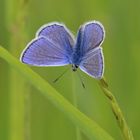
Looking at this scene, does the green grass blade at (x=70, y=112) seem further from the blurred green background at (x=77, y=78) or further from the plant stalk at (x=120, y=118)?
the blurred green background at (x=77, y=78)

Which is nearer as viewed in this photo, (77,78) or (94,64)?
(94,64)

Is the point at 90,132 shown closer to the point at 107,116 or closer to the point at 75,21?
the point at 107,116

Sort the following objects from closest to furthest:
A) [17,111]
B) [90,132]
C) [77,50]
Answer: [90,132]
[77,50]
[17,111]

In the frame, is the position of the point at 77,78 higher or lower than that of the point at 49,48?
lower

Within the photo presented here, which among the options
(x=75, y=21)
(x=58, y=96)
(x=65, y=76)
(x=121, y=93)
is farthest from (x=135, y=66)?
(x=58, y=96)

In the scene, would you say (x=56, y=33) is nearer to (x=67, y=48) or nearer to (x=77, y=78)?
(x=67, y=48)

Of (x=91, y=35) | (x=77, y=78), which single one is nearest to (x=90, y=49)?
(x=91, y=35)
